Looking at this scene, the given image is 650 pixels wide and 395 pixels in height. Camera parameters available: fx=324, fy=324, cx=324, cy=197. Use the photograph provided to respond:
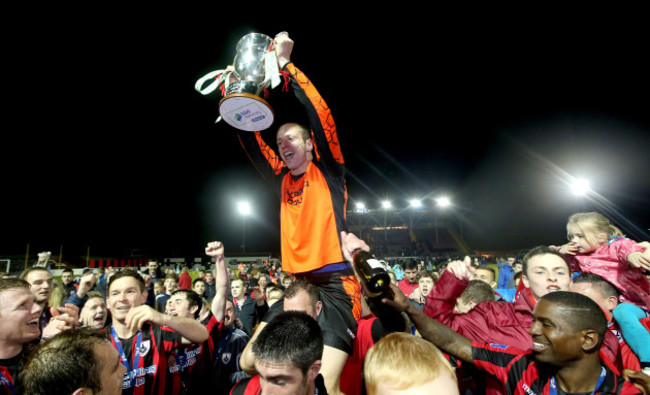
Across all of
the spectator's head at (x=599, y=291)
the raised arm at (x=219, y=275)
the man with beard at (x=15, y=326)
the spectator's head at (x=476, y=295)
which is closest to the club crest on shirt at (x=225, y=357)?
the raised arm at (x=219, y=275)

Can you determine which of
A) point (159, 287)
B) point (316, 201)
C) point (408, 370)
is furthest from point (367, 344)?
point (159, 287)

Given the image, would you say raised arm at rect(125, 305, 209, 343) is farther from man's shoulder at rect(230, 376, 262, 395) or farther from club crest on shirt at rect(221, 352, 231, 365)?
club crest on shirt at rect(221, 352, 231, 365)

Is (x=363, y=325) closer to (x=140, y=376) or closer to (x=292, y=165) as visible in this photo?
(x=292, y=165)

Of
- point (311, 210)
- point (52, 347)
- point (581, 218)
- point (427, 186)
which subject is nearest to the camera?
point (52, 347)

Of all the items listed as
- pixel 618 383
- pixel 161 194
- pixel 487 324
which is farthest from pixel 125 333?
pixel 161 194

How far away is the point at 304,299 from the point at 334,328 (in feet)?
1.06

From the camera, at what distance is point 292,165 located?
9.68 feet

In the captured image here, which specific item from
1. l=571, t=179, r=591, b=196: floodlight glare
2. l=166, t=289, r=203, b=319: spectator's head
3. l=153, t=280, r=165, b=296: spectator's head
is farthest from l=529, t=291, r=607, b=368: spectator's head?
l=571, t=179, r=591, b=196: floodlight glare

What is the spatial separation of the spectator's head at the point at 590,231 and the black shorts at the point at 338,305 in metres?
3.27

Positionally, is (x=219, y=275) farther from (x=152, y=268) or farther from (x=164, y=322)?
(x=152, y=268)

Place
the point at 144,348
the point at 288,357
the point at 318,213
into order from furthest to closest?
1. the point at 144,348
2. the point at 318,213
3. the point at 288,357

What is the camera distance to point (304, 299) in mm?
2600

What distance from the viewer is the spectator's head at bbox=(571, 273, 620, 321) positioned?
129 inches

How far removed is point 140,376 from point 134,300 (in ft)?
2.30
